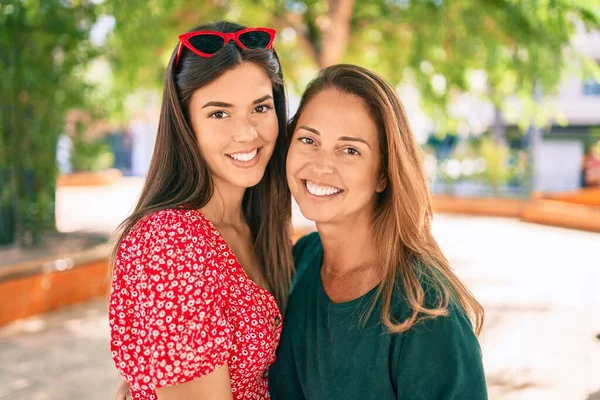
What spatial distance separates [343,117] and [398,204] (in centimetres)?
37

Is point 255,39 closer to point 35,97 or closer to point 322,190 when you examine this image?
point 322,190

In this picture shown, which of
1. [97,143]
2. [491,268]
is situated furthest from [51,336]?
[491,268]

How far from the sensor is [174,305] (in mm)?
1687

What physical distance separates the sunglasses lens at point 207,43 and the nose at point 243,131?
0.26 metres

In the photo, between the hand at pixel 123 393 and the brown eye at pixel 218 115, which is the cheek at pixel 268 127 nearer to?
the brown eye at pixel 218 115

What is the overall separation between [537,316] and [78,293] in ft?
17.3

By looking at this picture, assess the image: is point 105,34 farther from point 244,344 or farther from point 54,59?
point 244,344

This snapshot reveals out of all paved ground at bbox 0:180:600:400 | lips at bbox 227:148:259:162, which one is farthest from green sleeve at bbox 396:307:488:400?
paved ground at bbox 0:180:600:400

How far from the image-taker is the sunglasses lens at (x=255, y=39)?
7.01 feet

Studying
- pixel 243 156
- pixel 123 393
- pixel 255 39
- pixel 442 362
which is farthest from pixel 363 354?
pixel 255 39

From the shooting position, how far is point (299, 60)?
11453 mm

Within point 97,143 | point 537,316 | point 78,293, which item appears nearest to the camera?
point 537,316

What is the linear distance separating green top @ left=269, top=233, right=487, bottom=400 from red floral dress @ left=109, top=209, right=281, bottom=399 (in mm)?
281

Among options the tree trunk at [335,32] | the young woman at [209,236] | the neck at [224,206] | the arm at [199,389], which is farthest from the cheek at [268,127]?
the tree trunk at [335,32]
